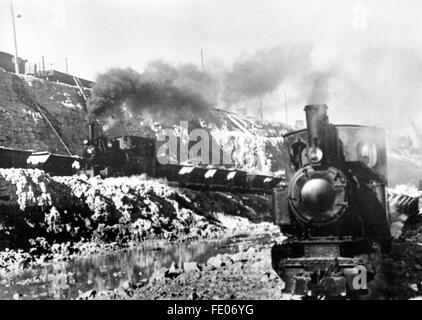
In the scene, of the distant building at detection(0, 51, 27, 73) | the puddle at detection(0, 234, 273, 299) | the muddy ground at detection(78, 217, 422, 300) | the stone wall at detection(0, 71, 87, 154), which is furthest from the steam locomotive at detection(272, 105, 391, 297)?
the distant building at detection(0, 51, 27, 73)

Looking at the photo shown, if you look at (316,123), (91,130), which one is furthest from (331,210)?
(91,130)

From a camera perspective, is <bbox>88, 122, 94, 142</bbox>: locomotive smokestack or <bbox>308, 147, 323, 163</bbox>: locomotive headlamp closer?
<bbox>308, 147, 323, 163</bbox>: locomotive headlamp

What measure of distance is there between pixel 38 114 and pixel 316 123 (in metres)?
39.5

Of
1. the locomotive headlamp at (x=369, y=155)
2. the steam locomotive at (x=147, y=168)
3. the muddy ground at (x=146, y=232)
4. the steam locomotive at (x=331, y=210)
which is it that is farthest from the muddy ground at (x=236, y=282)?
the steam locomotive at (x=147, y=168)

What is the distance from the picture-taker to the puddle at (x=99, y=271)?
37.5ft

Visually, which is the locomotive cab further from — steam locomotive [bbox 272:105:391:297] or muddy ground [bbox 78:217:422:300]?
steam locomotive [bbox 272:105:391:297]

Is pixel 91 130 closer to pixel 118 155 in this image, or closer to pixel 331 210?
pixel 118 155

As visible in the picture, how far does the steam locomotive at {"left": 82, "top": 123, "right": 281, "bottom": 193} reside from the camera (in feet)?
93.2

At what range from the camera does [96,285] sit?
11703mm

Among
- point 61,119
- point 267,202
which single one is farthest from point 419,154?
→ point 61,119

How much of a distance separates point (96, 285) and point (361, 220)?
21.7ft

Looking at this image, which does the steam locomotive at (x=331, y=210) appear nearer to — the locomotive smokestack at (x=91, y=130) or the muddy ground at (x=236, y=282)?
the muddy ground at (x=236, y=282)
